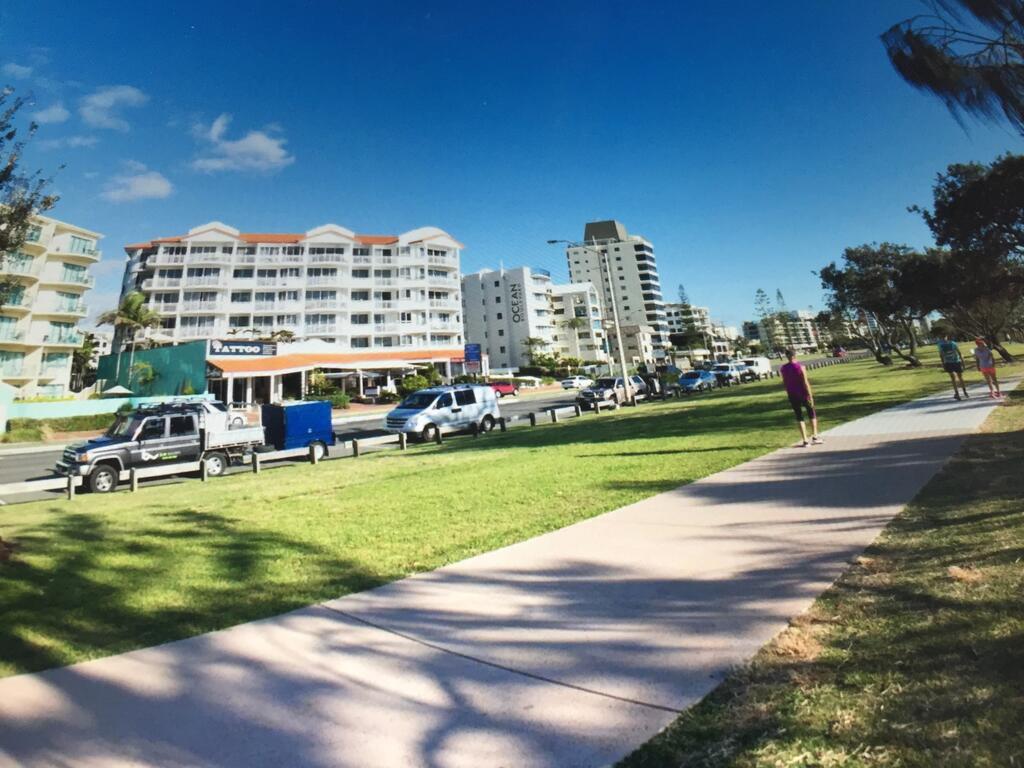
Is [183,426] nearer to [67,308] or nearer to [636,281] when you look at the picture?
[67,308]

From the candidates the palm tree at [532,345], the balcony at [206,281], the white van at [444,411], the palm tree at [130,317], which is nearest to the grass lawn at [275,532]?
the white van at [444,411]

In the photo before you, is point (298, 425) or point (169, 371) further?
point (169, 371)

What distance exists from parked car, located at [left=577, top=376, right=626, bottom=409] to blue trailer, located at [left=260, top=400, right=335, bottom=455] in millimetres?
16248

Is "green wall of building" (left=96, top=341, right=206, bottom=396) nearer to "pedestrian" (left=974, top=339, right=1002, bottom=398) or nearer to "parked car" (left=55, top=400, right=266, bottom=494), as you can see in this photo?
"parked car" (left=55, top=400, right=266, bottom=494)

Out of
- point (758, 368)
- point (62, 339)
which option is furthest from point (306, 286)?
point (758, 368)

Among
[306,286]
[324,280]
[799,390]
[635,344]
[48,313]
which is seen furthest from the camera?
[635,344]

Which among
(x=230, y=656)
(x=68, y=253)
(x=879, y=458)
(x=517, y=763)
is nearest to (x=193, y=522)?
(x=230, y=656)

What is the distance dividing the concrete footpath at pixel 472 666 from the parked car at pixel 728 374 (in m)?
40.3

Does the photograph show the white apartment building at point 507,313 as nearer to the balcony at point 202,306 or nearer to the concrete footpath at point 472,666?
the balcony at point 202,306

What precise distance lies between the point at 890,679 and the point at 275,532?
20.4 ft

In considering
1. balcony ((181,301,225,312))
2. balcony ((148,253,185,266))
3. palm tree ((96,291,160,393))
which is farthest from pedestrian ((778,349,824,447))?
balcony ((148,253,185,266))

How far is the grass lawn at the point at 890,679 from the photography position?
1906 mm

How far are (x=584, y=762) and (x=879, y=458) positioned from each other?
24.5 ft

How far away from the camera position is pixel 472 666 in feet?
9.33
